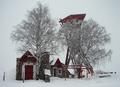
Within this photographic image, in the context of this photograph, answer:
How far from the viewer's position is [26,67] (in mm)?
25781

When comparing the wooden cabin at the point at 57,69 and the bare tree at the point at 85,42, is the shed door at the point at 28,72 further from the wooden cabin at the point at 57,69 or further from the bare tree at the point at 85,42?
the wooden cabin at the point at 57,69

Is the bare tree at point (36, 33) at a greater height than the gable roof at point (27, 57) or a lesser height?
greater

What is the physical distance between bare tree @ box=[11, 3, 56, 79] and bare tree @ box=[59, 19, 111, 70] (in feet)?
10.1

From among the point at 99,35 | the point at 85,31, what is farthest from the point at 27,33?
the point at 99,35

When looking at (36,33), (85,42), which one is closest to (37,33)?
(36,33)

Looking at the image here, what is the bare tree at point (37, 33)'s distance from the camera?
2488 cm

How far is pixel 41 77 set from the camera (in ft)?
86.4

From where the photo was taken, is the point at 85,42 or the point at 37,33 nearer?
the point at 37,33

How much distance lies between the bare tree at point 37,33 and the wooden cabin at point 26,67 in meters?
0.81

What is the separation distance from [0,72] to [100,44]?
15.9m

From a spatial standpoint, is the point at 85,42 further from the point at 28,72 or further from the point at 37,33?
the point at 28,72

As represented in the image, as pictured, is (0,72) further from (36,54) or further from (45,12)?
(45,12)

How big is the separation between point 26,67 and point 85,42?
8356 millimetres

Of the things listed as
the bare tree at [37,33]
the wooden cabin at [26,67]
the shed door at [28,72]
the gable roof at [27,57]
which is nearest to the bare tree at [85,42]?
the bare tree at [37,33]
